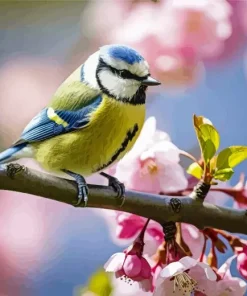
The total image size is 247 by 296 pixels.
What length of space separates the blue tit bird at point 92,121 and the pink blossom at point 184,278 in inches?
5.4

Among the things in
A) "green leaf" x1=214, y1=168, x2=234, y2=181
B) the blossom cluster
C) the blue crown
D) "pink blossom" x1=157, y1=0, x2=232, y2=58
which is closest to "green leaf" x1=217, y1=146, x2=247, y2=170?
"green leaf" x1=214, y1=168, x2=234, y2=181

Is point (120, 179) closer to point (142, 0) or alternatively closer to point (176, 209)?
point (176, 209)

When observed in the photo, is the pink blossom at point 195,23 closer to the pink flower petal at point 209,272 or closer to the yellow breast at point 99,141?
the yellow breast at point 99,141

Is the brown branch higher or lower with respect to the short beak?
lower

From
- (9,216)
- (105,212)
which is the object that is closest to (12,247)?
(9,216)

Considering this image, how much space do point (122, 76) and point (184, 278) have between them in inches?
13.1

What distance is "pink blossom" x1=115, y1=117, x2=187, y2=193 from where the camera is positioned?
1.01 meters

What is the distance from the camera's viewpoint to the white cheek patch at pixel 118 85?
959mm

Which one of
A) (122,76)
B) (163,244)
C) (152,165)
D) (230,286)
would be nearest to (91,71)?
(122,76)

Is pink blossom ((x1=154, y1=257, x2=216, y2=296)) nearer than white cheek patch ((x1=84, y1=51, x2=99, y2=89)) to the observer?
Yes

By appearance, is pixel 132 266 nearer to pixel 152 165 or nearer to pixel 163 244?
pixel 163 244

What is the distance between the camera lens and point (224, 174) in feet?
2.93

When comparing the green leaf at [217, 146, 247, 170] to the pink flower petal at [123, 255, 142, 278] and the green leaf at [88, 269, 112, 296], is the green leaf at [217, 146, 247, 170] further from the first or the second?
the green leaf at [88, 269, 112, 296]

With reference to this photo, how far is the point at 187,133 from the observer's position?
1149 mm
